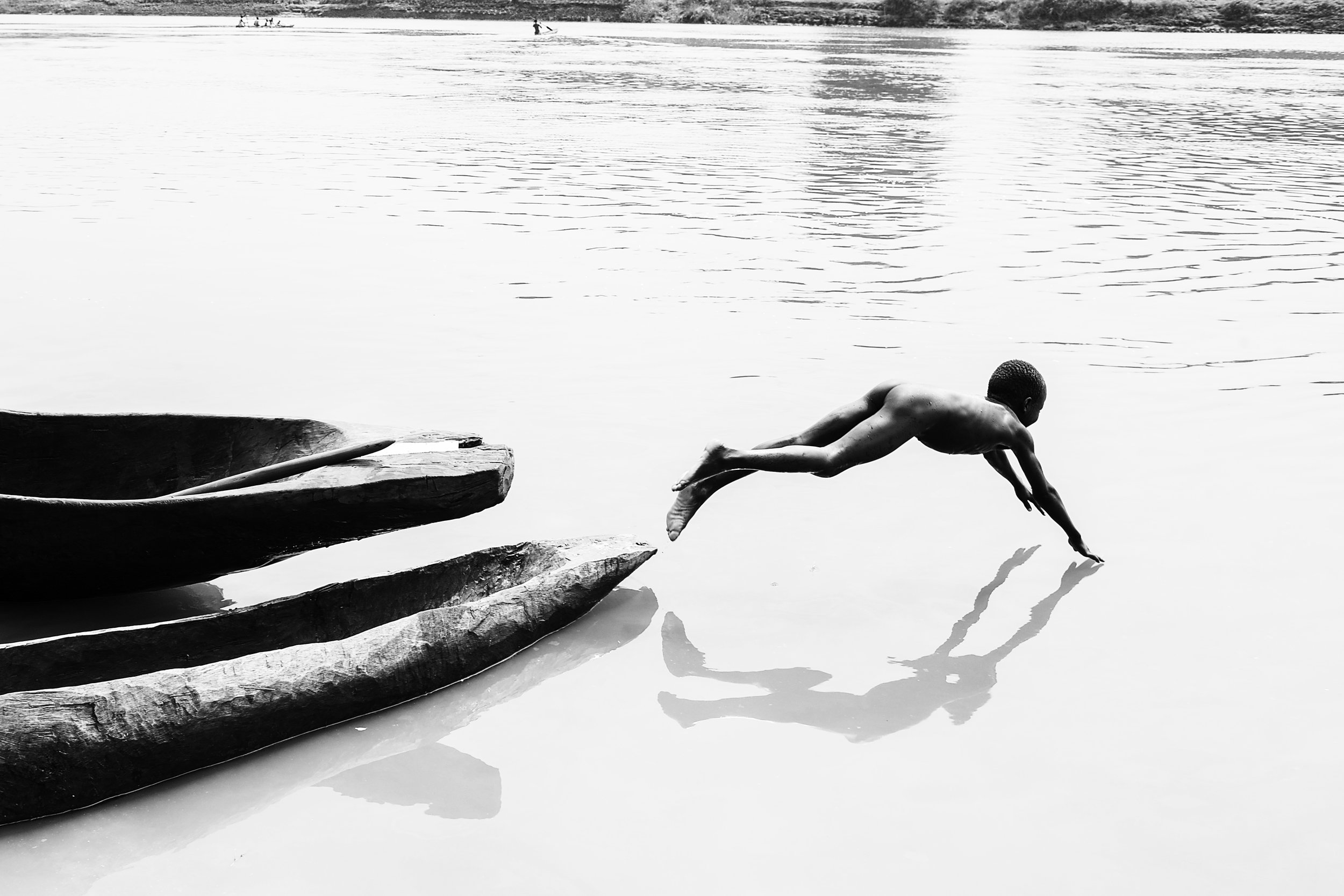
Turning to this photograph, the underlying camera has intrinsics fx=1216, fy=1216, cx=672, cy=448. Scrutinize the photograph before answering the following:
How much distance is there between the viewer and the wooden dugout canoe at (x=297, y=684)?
3.44 metres

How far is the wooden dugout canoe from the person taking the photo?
3439 mm

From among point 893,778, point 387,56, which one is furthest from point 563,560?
point 387,56

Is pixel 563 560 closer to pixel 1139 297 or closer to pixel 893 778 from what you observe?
pixel 893 778

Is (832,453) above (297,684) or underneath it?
above

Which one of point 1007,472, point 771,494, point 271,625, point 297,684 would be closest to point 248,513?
point 271,625

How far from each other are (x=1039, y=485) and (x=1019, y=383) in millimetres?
460

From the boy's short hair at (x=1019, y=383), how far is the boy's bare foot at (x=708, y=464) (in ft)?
4.04

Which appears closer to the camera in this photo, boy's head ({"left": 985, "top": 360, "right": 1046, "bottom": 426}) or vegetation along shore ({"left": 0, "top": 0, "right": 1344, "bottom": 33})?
boy's head ({"left": 985, "top": 360, "right": 1046, "bottom": 426})

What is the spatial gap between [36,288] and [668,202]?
7395 millimetres

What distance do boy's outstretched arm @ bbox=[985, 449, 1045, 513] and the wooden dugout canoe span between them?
177 centimetres

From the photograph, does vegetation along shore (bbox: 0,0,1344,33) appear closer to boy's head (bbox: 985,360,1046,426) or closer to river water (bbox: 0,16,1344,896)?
river water (bbox: 0,16,1344,896)

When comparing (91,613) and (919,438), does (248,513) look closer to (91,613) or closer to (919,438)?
(91,613)

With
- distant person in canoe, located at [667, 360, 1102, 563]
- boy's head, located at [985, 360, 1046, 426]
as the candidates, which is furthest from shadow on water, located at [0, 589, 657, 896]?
boy's head, located at [985, 360, 1046, 426]

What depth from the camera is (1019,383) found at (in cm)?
526
